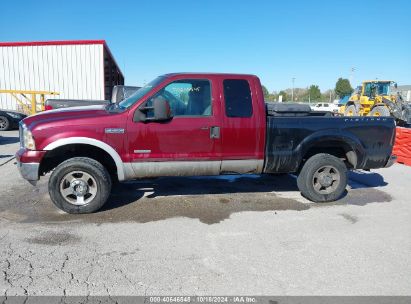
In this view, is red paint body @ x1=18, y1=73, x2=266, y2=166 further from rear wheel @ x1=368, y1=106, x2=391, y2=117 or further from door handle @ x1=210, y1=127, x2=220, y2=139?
rear wheel @ x1=368, y1=106, x2=391, y2=117

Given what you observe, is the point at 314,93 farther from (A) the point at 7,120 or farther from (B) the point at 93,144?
(B) the point at 93,144

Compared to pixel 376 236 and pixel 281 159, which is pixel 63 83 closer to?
pixel 281 159

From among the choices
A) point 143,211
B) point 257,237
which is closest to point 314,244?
point 257,237

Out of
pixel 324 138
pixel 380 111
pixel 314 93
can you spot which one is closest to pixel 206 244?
pixel 324 138

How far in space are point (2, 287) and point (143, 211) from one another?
2.11 meters

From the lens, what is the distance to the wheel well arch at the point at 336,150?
5086 mm

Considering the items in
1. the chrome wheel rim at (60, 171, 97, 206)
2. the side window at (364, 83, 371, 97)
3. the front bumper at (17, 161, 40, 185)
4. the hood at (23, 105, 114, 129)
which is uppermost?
the side window at (364, 83, 371, 97)

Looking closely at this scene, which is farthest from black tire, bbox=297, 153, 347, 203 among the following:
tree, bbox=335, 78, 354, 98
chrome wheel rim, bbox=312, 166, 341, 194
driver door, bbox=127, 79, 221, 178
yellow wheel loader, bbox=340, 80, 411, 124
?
tree, bbox=335, 78, 354, 98

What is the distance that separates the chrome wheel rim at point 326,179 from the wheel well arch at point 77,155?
3.16 m

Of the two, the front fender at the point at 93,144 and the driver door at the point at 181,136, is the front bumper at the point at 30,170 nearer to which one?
the front fender at the point at 93,144

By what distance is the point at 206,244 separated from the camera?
11.8ft

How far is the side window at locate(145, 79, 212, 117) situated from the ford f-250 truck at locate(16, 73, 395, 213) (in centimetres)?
1

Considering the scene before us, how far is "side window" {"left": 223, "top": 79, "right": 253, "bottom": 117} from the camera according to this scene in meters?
4.63

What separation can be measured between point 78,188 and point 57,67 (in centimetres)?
1874
